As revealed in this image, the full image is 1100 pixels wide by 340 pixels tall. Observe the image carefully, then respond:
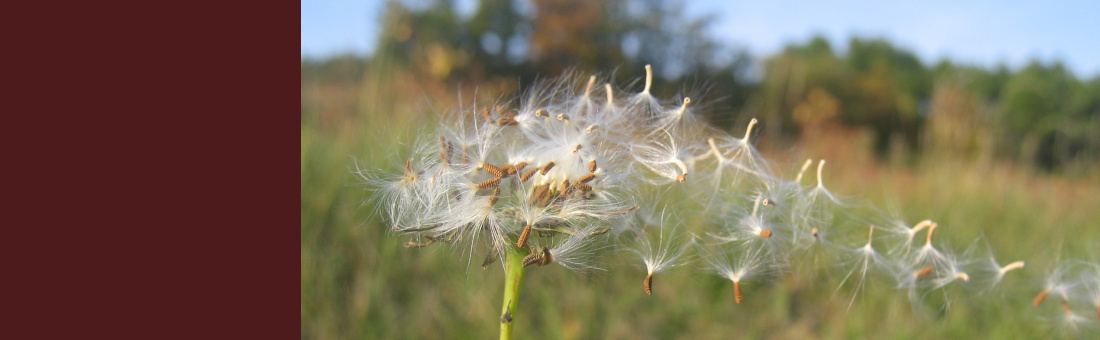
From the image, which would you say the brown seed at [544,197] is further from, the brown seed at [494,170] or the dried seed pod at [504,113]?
the dried seed pod at [504,113]

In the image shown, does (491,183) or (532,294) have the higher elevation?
(491,183)

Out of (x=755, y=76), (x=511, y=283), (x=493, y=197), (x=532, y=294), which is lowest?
(x=532, y=294)

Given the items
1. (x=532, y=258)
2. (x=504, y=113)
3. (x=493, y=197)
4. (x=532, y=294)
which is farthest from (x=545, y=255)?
(x=532, y=294)

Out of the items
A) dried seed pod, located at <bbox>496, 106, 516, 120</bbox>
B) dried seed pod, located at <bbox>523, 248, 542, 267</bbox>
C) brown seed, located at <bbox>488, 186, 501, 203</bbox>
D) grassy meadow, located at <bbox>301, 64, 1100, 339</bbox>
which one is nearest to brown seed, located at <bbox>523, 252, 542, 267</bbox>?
dried seed pod, located at <bbox>523, 248, 542, 267</bbox>

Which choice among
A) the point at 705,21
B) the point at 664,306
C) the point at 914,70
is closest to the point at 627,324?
the point at 664,306

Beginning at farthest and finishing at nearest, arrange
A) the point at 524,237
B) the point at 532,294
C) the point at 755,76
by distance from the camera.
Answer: the point at 755,76
the point at 532,294
the point at 524,237

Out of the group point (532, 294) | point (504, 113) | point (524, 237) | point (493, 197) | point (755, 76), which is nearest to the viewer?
point (524, 237)

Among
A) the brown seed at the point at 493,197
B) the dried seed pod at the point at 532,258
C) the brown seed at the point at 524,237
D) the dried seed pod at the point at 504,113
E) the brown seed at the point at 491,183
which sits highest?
the dried seed pod at the point at 504,113

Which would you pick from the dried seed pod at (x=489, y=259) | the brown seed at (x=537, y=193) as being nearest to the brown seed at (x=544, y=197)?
the brown seed at (x=537, y=193)

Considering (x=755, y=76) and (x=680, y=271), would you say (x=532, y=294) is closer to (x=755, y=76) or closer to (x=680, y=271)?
(x=680, y=271)
